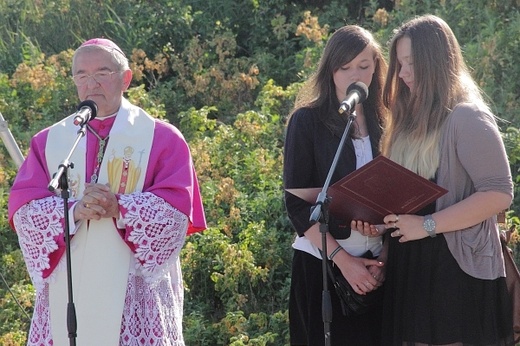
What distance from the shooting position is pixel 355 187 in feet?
14.8

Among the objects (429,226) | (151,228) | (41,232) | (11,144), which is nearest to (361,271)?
(429,226)

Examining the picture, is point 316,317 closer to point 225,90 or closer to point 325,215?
point 325,215

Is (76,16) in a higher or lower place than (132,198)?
higher

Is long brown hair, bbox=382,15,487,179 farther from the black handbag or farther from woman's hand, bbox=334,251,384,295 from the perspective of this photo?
the black handbag

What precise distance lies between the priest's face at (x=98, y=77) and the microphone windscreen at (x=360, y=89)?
3.68 ft

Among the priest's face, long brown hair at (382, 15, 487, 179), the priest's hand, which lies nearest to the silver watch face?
long brown hair at (382, 15, 487, 179)

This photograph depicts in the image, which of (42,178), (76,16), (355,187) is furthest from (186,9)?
(355,187)

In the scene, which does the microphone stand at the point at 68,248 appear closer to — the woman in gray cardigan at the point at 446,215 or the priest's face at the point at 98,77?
the priest's face at the point at 98,77

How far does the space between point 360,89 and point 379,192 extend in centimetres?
47

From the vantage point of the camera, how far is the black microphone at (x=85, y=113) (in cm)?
459

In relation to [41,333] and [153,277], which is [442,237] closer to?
[153,277]

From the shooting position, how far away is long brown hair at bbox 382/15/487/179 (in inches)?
180

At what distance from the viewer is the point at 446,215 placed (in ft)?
14.7

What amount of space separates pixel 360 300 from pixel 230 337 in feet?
7.31
